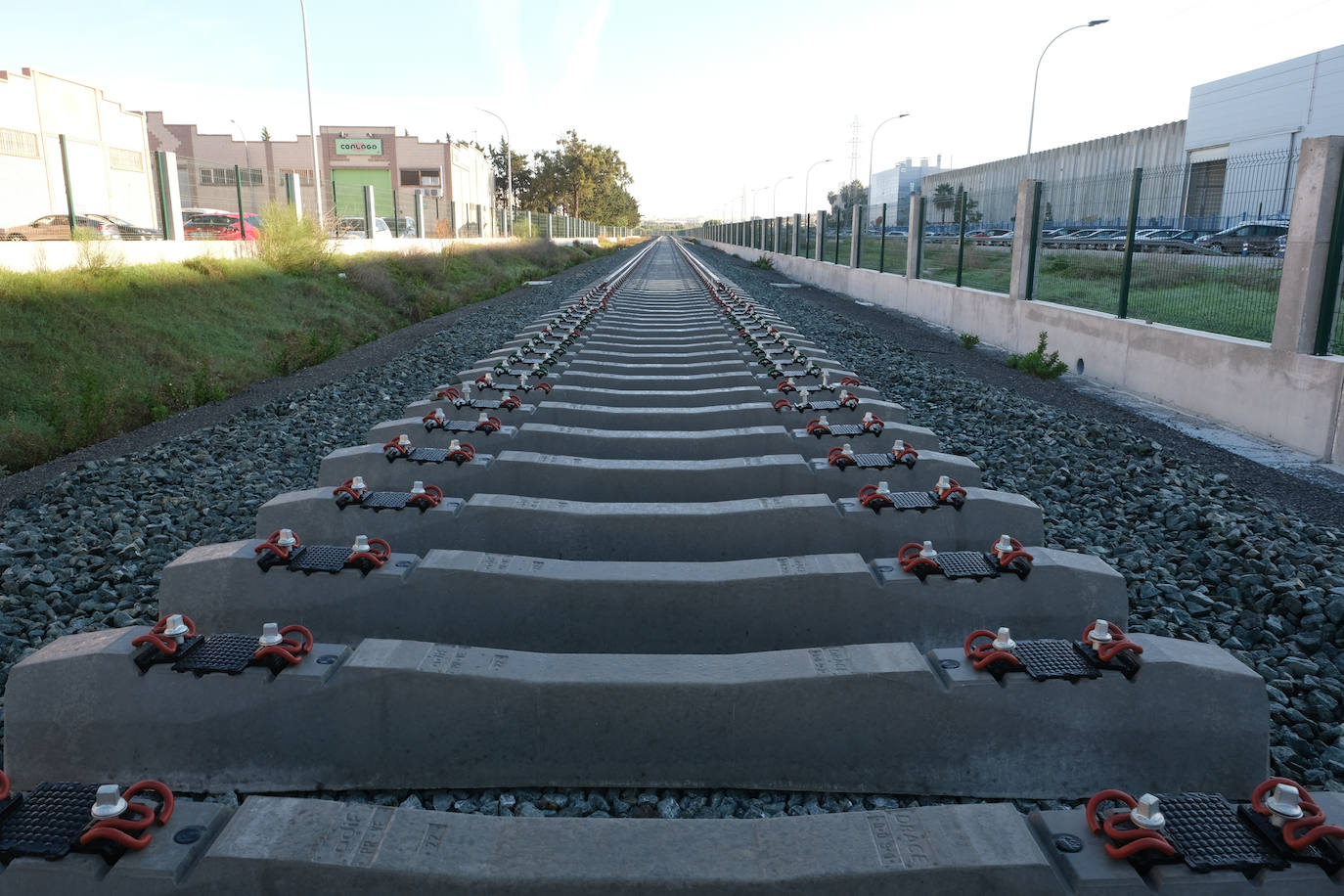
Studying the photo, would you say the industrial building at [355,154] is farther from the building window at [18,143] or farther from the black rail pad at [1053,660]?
the black rail pad at [1053,660]

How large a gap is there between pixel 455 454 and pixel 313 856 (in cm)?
342

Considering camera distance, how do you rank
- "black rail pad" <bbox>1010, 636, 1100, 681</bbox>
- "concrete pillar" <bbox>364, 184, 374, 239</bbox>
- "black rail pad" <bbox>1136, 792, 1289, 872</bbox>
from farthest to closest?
"concrete pillar" <bbox>364, 184, 374, 239</bbox> → "black rail pad" <bbox>1010, 636, 1100, 681</bbox> → "black rail pad" <bbox>1136, 792, 1289, 872</bbox>

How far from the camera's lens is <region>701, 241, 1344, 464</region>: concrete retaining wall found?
778 cm

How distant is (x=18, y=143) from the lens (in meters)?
36.4

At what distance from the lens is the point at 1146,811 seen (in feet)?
7.57

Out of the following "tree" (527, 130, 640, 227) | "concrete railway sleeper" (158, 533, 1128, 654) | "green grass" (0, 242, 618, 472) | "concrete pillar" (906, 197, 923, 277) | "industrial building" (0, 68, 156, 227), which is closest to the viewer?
"concrete railway sleeper" (158, 533, 1128, 654)

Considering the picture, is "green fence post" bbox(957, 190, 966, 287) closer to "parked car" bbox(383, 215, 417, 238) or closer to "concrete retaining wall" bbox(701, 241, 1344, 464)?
"concrete retaining wall" bbox(701, 241, 1344, 464)

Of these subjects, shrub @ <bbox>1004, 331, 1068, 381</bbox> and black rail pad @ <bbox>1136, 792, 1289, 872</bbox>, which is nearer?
black rail pad @ <bbox>1136, 792, 1289, 872</bbox>

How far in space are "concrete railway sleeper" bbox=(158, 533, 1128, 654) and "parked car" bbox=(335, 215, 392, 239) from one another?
22081 millimetres

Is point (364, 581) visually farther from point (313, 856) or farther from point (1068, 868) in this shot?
point (1068, 868)

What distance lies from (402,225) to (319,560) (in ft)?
107

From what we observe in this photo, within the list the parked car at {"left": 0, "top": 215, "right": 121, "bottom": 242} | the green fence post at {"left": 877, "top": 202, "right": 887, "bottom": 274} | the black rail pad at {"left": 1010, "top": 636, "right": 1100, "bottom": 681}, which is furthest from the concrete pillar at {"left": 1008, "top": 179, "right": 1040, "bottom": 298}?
the parked car at {"left": 0, "top": 215, "right": 121, "bottom": 242}

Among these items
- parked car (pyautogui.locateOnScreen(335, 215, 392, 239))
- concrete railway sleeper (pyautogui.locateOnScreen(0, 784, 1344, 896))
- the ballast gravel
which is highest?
parked car (pyautogui.locateOnScreen(335, 215, 392, 239))

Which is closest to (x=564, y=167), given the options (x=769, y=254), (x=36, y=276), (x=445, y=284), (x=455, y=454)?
(x=769, y=254)
